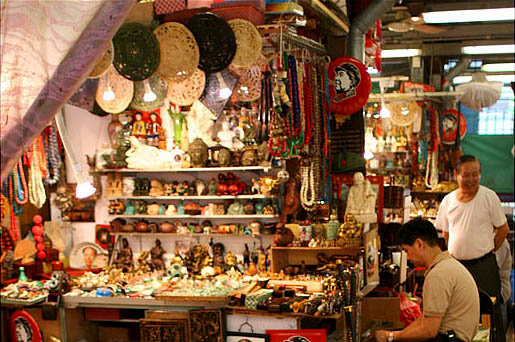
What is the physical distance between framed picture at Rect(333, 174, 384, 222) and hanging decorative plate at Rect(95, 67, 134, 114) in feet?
7.59

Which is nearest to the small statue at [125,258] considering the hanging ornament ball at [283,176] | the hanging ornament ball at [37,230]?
the hanging ornament ball at [37,230]

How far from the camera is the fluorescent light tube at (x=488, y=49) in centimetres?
910

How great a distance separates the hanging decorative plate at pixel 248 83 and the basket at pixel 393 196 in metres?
1.81

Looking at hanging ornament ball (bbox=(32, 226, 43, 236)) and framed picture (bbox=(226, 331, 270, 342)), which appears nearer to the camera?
framed picture (bbox=(226, 331, 270, 342))

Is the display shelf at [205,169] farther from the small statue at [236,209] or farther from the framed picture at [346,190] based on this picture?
the framed picture at [346,190]

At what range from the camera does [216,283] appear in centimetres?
546

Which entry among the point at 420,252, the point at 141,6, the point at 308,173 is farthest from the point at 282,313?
the point at 141,6

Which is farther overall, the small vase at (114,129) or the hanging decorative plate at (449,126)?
the hanging decorative plate at (449,126)

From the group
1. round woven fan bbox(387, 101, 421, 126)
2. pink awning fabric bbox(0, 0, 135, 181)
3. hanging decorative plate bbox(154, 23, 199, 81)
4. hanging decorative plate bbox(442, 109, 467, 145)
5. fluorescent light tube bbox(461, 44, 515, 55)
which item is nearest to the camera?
pink awning fabric bbox(0, 0, 135, 181)

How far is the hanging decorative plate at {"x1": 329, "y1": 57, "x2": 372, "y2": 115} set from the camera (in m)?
5.29

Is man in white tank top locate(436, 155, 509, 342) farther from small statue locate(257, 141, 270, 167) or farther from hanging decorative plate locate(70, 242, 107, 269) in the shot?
hanging decorative plate locate(70, 242, 107, 269)

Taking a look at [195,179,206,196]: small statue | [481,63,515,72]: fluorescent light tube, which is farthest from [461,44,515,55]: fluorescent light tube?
[195,179,206,196]: small statue

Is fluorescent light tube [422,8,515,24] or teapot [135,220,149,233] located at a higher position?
fluorescent light tube [422,8,515,24]

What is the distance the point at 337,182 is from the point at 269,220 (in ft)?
4.91
